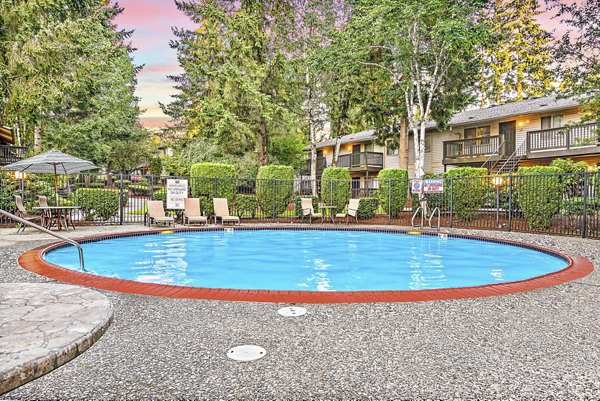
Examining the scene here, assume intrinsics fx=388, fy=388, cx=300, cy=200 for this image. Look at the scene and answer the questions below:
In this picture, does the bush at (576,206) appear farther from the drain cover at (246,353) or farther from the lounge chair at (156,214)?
the lounge chair at (156,214)

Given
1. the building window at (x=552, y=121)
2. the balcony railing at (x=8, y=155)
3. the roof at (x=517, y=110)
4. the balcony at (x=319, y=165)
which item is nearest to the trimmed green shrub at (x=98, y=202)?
the balcony railing at (x=8, y=155)

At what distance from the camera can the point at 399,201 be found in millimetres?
17859

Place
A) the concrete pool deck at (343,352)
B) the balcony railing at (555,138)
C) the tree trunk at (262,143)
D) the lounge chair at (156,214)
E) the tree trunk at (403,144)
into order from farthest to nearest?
the tree trunk at (262,143) < the tree trunk at (403,144) < the balcony railing at (555,138) < the lounge chair at (156,214) < the concrete pool deck at (343,352)

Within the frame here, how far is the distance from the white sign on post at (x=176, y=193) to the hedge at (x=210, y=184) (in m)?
1.17

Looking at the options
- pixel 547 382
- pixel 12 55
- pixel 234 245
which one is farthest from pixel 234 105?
pixel 547 382

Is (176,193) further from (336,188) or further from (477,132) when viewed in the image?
(477,132)

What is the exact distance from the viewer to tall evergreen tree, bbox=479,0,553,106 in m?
31.5

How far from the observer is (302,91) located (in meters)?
25.9

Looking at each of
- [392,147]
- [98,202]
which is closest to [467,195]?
[392,147]

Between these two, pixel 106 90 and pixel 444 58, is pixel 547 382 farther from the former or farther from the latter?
pixel 106 90

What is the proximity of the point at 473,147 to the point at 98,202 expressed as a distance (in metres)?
20.9

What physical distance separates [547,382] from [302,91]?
81.7 ft

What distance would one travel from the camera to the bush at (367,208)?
57.3 feet

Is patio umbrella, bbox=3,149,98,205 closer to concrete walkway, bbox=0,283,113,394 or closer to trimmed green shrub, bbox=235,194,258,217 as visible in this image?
trimmed green shrub, bbox=235,194,258,217
